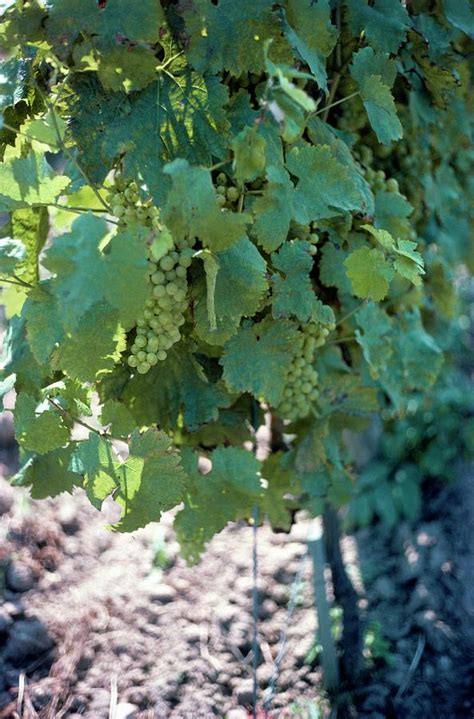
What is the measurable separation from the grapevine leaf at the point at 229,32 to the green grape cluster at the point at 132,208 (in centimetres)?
23

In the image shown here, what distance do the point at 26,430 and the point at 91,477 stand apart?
0.53 ft

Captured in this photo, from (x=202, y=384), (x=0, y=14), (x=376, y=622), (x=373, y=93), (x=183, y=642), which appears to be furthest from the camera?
(x=376, y=622)

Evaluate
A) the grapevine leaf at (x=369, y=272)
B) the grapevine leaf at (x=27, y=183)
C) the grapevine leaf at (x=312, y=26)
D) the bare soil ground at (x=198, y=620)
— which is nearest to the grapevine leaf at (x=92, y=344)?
the grapevine leaf at (x=27, y=183)

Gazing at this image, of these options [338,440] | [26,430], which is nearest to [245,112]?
[26,430]

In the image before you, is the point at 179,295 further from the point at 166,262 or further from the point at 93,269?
the point at 93,269

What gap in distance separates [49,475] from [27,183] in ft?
1.99

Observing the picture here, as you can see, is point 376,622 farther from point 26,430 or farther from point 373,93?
point 373,93

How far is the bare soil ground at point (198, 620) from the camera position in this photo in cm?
203

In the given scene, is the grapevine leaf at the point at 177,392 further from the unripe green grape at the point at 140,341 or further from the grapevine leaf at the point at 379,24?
the grapevine leaf at the point at 379,24

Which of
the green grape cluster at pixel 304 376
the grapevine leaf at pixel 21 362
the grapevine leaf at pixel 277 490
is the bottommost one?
the grapevine leaf at pixel 277 490

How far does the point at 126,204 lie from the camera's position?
1.22 m

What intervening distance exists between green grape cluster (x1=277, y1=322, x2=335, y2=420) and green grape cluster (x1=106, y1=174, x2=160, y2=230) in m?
0.40

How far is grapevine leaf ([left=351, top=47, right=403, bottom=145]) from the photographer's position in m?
1.28

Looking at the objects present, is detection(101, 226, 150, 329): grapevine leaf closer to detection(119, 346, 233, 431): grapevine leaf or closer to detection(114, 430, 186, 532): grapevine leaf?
detection(114, 430, 186, 532): grapevine leaf
